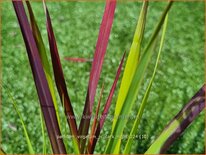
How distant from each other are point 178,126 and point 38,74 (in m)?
0.37

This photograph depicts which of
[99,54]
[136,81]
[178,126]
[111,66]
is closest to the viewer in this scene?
[136,81]

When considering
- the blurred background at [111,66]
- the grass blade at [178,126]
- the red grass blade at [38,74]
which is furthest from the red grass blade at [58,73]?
the blurred background at [111,66]

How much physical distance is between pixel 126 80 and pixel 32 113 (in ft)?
Answer: 4.30

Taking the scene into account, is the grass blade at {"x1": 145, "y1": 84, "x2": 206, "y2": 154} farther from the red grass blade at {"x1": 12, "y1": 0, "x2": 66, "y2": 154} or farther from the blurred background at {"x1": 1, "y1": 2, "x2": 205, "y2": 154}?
the blurred background at {"x1": 1, "y1": 2, "x2": 205, "y2": 154}

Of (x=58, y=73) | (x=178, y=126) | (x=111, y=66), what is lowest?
(x=111, y=66)

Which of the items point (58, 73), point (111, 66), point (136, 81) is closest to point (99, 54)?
point (58, 73)

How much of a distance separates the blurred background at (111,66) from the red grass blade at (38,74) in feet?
3.18

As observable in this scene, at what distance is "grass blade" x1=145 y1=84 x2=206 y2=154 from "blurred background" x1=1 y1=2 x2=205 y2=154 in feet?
3.48

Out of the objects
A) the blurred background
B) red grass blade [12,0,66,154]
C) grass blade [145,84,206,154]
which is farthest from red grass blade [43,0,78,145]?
the blurred background

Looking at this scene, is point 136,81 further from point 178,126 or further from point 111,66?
point 111,66

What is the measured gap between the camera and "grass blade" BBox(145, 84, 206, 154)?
0.93 meters

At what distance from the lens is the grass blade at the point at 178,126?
3.06 feet

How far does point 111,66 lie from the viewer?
261 centimetres

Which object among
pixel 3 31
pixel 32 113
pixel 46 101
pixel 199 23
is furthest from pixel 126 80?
pixel 199 23
